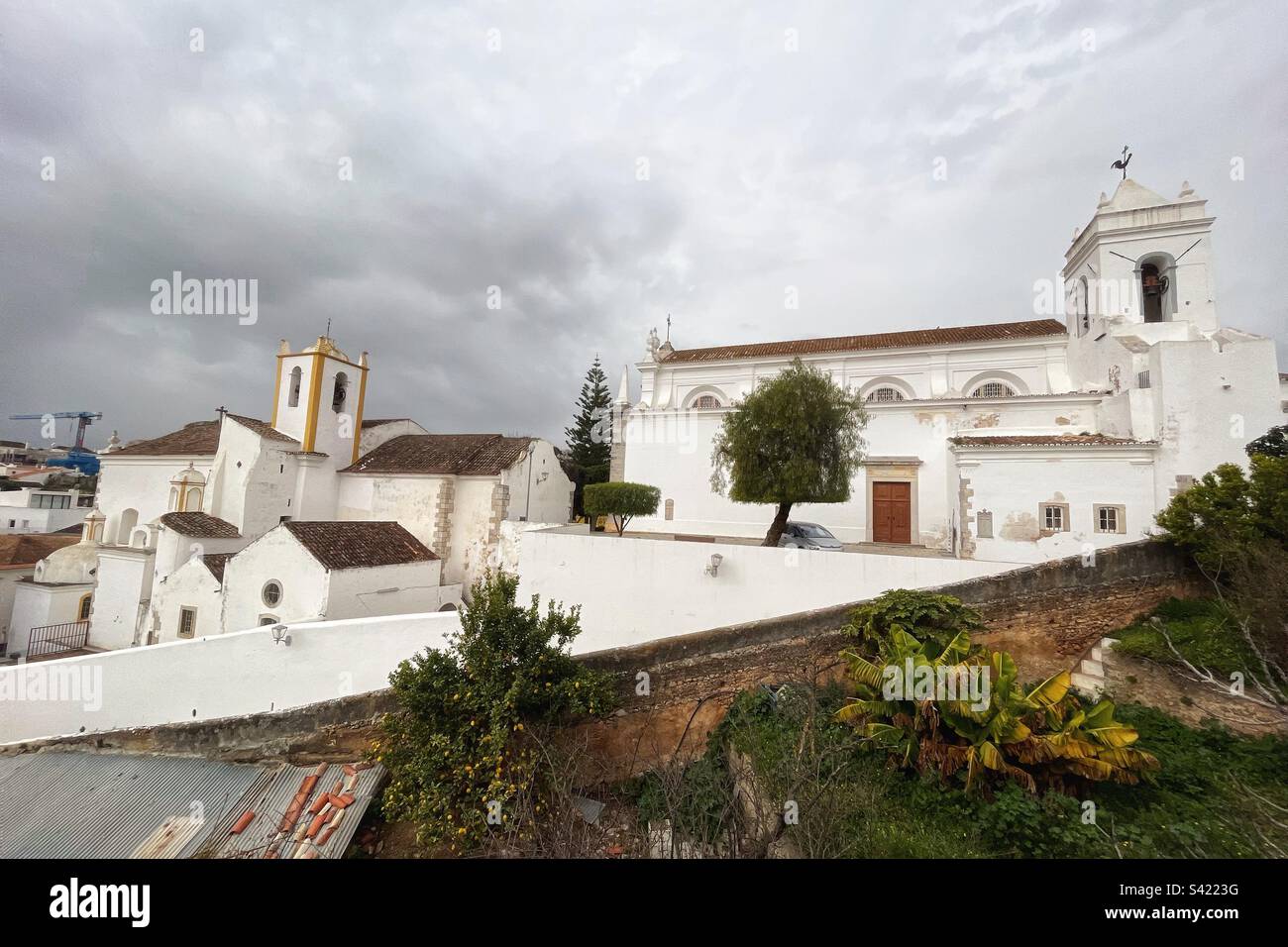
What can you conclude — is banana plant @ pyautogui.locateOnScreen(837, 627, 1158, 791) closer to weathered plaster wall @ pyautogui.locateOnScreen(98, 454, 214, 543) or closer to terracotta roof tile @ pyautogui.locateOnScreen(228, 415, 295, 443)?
terracotta roof tile @ pyautogui.locateOnScreen(228, 415, 295, 443)

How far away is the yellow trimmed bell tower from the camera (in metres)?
17.4

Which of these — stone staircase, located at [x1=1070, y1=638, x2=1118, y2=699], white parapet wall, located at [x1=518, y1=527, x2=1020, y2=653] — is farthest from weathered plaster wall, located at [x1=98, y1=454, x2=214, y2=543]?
stone staircase, located at [x1=1070, y1=638, x2=1118, y2=699]

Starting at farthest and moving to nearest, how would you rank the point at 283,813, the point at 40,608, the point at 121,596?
the point at 40,608
the point at 121,596
the point at 283,813

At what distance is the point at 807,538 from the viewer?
1149 centimetres

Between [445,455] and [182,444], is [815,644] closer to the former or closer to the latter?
[445,455]

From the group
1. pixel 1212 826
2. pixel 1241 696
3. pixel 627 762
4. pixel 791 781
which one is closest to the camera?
pixel 1212 826

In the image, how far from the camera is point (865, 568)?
8320 mm

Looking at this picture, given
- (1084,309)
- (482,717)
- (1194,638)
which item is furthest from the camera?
(1084,309)

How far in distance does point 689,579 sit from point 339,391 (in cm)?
1611

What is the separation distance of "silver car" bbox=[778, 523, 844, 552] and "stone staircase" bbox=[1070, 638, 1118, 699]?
506 centimetres

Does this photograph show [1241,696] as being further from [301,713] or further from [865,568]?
[301,713]

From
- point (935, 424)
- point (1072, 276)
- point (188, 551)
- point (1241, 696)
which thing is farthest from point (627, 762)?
point (1072, 276)

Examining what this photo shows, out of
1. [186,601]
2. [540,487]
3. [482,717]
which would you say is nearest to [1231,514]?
[482,717]
